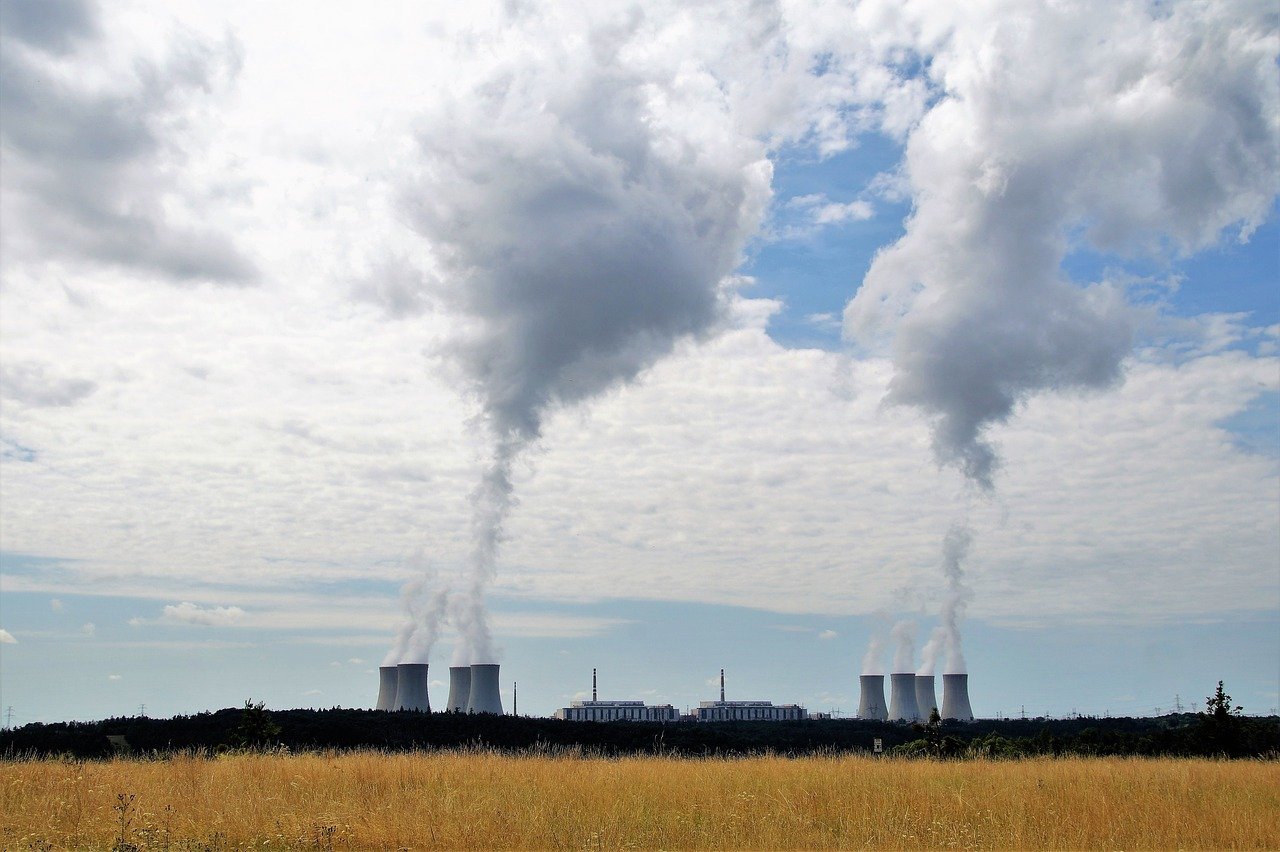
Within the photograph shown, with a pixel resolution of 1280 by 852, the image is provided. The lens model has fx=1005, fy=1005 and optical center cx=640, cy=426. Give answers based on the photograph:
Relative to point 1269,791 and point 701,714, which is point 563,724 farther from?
point 701,714

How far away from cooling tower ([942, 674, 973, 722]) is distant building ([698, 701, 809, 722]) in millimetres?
65528

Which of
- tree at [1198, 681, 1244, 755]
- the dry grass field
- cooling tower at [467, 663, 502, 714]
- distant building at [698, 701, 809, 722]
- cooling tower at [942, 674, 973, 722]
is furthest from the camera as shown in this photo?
distant building at [698, 701, 809, 722]

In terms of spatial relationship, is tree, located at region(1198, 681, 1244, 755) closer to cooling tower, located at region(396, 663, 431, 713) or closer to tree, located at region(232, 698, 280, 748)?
tree, located at region(232, 698, 280, 748)

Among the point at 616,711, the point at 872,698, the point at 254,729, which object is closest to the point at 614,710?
the point at 616,711

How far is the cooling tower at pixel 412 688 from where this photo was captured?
231ft

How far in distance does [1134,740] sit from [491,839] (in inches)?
1625

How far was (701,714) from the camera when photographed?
15812 cm

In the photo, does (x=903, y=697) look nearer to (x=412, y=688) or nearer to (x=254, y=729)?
(x=412, y=688)

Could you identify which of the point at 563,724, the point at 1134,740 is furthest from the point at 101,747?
the point at 1134,740

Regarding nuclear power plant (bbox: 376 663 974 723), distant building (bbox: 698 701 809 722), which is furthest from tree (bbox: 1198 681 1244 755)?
distant building (bbox: 698 701 809 722)

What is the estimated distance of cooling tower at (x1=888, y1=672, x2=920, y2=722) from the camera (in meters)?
92.4

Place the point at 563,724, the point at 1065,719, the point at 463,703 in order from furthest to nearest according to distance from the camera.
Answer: the point at 1065,719
the point at 463,703
the point at 563,724

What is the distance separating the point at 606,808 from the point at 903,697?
87.8 meters

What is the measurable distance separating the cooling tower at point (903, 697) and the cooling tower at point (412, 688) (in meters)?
44.7
